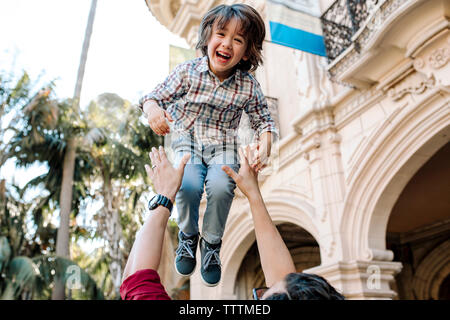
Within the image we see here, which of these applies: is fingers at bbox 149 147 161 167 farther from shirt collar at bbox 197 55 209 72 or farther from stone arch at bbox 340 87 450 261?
stone arch at bbox 340 87 450 261

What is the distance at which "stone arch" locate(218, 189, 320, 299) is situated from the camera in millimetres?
6156

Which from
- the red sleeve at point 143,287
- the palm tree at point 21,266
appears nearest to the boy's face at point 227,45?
the red sleeve at point 143,287

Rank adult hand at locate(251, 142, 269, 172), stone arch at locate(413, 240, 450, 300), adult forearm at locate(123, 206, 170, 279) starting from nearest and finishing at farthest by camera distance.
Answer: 1. adult forearm at locate(123, 206, 170, 279)
2. adult hand at locate(251, 142, 269, 172)
3. stone arch at locate(413, 240, 450, 300)

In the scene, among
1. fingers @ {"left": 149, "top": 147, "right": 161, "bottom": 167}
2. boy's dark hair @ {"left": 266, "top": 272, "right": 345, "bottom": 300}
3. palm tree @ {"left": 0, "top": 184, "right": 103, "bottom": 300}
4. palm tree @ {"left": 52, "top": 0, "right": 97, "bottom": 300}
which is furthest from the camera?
palm tree @ {"left": 52, "top": 0, "right": 97, "bottom": 300}

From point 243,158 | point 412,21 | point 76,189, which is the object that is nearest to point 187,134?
point 243,158

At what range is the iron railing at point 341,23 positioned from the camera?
215 inches

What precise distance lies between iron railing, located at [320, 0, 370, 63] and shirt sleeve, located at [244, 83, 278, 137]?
4.25 metres

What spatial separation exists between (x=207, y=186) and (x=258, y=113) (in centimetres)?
38

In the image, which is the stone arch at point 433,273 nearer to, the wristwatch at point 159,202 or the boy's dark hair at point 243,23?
the boy's dark hair at point 243,23

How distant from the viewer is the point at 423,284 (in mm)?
8602

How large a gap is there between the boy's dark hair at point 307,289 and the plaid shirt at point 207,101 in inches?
29.2

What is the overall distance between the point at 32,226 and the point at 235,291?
19.2ft

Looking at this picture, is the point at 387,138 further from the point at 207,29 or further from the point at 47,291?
the point at 47,291

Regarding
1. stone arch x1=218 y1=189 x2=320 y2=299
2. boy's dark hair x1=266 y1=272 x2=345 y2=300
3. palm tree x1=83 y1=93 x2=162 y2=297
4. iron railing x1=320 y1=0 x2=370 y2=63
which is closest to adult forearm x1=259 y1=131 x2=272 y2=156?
boy's dark hair x1=266 y1=272 x2=345 y2=300
